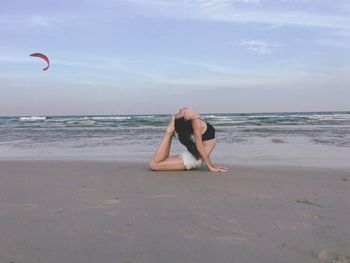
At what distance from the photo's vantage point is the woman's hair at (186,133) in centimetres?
623

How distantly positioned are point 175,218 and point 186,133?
3.01 m

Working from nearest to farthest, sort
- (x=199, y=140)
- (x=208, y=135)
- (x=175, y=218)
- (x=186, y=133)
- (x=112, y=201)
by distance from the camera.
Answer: (x=175, y=218)
(x=112, y=201)
(x=199, y=140)
(x=186, y=133)
(x=208, y=135)

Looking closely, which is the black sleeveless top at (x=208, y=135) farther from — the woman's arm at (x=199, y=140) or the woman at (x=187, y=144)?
the woman's arm at (x=199, y=140)

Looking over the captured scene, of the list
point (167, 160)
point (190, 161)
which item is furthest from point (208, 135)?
point (167, 160)

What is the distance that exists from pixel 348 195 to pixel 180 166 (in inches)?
103

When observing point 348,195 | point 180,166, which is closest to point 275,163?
Answer: point 180,166

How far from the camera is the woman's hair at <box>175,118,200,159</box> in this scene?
6.23 metres

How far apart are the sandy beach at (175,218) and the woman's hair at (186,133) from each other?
0.82 meters

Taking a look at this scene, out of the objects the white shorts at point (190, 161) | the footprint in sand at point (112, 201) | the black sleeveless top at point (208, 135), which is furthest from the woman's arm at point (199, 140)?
the footprint in sand at point (112, 201)

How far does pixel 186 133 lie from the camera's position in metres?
6.28

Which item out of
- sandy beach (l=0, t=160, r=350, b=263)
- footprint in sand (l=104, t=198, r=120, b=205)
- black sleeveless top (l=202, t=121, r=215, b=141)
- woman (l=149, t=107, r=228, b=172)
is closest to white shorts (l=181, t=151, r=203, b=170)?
woman (l=149, t=107, r=228, b=172)

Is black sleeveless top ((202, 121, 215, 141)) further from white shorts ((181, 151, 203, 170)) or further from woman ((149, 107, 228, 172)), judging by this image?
white shorts ((181, 151, 203, 170))

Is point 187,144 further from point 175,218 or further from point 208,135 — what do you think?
point 175,218

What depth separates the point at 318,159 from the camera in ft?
24.7
